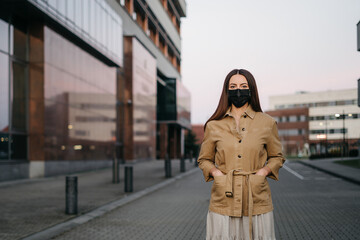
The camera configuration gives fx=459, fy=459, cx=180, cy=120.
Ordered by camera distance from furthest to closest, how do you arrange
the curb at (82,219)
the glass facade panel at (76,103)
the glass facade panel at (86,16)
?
the glass facade panel at (86,16)
the glass facade panel at (76,103)
the curb at (82,219)

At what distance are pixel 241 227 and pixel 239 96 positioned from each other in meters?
0.94

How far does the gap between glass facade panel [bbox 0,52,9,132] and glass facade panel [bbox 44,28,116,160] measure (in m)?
2.26

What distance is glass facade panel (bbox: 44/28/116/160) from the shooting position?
22.0 m

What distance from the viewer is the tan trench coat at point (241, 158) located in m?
3.16

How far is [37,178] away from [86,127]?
7.60 meters

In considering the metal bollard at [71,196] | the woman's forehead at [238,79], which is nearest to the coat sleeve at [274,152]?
the woman's forehead at [238,79]

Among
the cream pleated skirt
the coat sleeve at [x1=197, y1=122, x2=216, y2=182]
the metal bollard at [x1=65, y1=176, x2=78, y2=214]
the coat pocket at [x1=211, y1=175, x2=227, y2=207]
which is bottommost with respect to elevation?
the metal bollard at [x1=65, y1=176, x2=78, y2=214]

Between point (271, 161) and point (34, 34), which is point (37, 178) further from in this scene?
point (271, 161)

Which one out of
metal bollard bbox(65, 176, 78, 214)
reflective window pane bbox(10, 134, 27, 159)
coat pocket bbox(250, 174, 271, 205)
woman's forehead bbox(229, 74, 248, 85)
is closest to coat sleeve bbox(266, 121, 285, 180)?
coat pocket bbox(250, 174, 271, 205)

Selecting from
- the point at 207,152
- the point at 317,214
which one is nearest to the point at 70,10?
the point at 317,214

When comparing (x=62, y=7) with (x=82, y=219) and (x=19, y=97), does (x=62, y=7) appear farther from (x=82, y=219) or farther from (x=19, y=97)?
(x=82, y=219)

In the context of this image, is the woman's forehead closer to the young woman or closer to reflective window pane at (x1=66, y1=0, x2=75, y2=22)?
the young woman

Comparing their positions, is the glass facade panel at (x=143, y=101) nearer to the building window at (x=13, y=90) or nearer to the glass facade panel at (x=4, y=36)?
the building window at (x=13, y=90)

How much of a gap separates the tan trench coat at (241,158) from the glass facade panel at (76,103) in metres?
19.1
